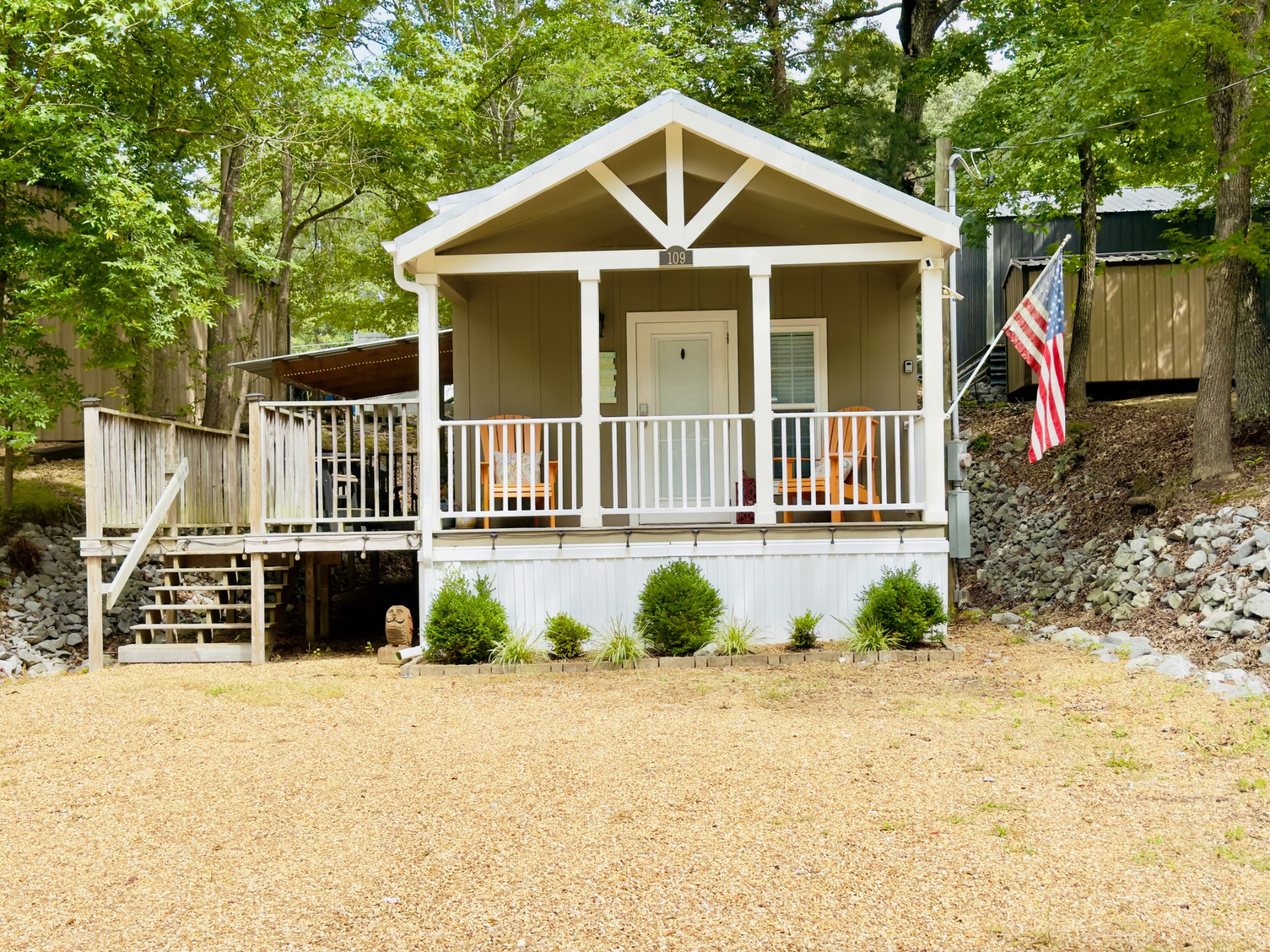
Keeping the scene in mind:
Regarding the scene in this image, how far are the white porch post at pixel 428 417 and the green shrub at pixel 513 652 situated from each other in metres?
1.04

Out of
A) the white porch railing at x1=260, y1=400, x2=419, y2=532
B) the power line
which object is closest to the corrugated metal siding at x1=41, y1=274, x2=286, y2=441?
the white porch railing at x1=260, y1=400, x2=419, y2=532

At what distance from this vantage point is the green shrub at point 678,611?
A: 27.7 ft

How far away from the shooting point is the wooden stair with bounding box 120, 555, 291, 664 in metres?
9.39

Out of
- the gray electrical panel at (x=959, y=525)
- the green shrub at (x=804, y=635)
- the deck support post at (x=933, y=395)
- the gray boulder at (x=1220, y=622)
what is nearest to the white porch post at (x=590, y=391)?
the green shrub at (x=804, y=635)

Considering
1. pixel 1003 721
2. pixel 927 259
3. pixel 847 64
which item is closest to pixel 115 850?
pixel 1003 721

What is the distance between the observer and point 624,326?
1085 centimetres

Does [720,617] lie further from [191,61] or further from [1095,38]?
[191,61]

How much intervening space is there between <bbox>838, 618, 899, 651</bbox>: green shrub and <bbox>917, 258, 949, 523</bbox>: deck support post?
1.06 meters

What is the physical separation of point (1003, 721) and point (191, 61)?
462 inches

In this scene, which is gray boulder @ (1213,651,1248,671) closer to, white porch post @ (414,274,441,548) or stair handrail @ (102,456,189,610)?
white porch post @ (414,274,441,548)

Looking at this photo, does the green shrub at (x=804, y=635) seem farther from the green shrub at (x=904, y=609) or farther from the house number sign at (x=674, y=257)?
the house number sign at (x=674, y=257)

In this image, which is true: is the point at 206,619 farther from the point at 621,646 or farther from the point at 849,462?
the point at 849,462

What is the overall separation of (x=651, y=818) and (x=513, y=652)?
379 cm

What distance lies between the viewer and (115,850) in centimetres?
462
